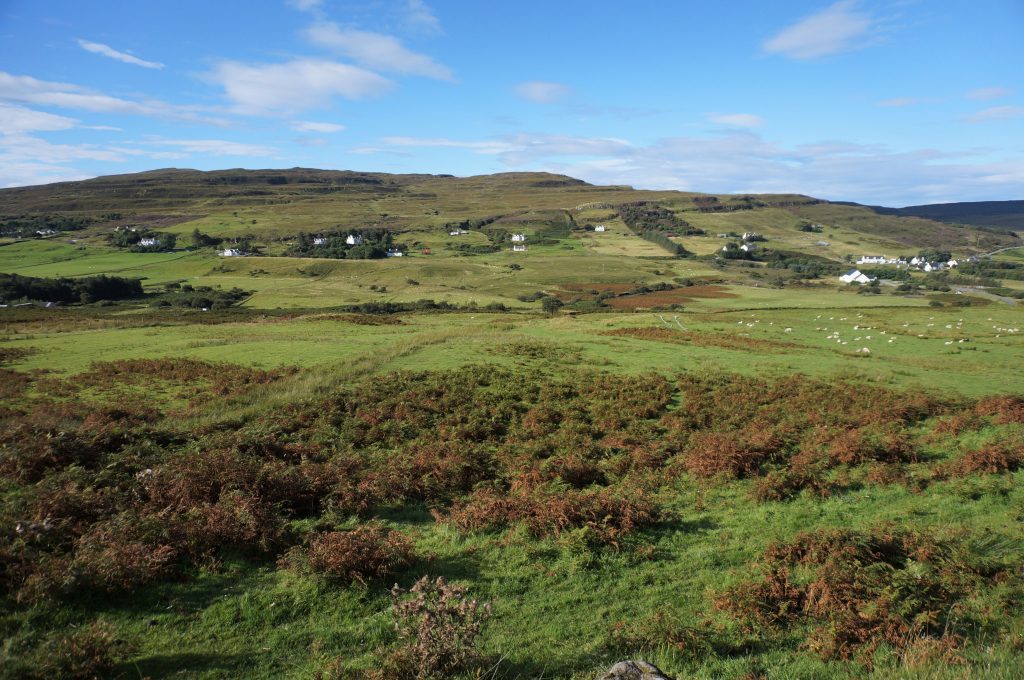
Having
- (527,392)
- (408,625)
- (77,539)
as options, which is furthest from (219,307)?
(408,625)

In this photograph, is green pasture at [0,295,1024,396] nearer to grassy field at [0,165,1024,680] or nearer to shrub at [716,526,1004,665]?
grassy field at [0,165,1024,680]

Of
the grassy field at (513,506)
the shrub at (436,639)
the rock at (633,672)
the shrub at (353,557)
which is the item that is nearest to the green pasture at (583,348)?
the grassy field at (513,506)

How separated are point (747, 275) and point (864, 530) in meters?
116

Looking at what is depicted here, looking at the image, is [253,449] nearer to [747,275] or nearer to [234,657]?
[234,657]

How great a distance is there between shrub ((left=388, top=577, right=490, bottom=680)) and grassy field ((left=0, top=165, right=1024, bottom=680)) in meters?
0.08

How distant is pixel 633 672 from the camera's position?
6.89 meters

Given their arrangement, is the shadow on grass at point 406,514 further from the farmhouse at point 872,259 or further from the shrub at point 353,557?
the farmhouse at point 872,259

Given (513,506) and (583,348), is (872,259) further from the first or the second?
(513,506)

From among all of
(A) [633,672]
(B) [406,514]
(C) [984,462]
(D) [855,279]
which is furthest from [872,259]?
(A) [633,672]

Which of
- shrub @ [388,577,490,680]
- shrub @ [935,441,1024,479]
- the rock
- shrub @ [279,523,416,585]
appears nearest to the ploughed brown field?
shrub @ [935,441,1024,479]

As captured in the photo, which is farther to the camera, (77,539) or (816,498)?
(816,498)

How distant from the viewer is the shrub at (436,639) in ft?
22.8

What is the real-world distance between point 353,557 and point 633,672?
211 inches

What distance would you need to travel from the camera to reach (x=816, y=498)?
1456 cm
